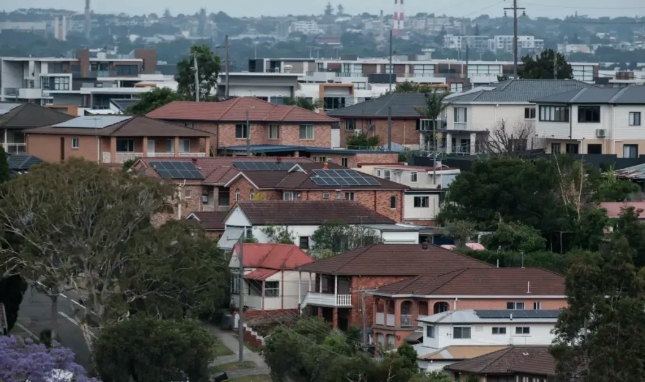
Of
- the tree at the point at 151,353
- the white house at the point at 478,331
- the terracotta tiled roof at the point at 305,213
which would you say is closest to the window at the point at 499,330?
the white house at the point at 478,331

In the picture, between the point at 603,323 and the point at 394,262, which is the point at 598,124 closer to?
the point at 394,262

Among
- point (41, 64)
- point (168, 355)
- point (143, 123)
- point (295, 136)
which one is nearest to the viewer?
point (168, 355)

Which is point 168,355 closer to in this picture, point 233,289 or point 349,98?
point 233,289

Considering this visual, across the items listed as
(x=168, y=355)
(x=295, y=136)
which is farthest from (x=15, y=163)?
(x=168, y=355)

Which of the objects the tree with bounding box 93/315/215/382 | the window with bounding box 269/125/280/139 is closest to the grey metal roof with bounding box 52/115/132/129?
the window with bounding box 269/125/280/139

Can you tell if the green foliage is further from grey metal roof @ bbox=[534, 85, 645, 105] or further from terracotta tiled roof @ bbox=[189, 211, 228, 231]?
terracotta tiled roof @ bbox=[189, 211, 228, 231]
